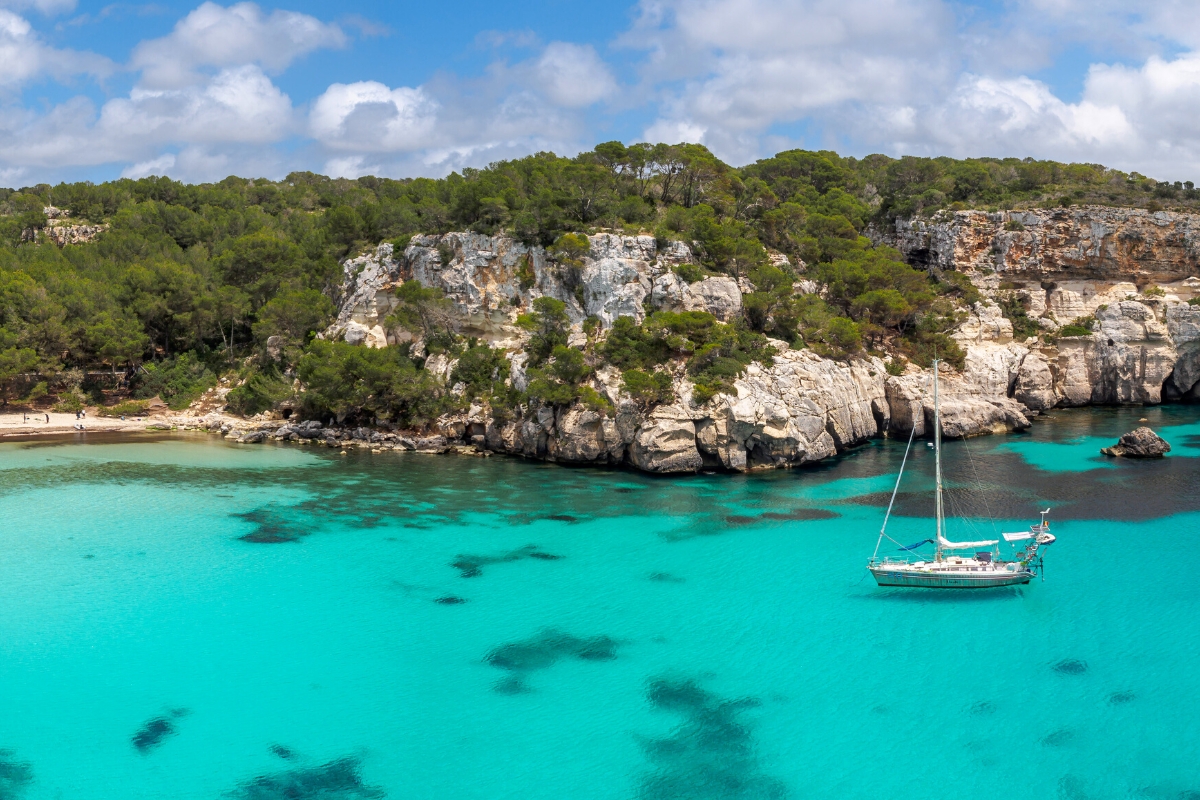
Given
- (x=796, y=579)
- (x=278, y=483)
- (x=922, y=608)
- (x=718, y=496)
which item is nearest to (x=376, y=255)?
(x=278, y=483)

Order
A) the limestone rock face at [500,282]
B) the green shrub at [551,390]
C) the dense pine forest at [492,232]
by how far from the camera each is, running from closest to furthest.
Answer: the green shrub at [551,390], the limestone rock face at [500,282], the dense pine forest at [492,232]

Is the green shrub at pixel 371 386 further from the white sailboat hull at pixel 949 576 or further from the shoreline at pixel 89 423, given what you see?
the white sailboat hull at pixel 949 576

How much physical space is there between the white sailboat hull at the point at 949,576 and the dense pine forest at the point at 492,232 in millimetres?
16706

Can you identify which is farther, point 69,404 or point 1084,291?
point 1084,291

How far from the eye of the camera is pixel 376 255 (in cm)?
5653

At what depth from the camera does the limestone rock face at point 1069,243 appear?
59.0m

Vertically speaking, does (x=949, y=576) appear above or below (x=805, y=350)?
below

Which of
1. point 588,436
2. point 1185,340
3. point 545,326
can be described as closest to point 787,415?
point 588,436

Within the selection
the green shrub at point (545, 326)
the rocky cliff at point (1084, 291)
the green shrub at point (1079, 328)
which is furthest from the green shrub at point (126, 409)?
the green shrub at point (1079, 328)

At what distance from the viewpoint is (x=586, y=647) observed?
71.0ft

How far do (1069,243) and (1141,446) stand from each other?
24.4 m

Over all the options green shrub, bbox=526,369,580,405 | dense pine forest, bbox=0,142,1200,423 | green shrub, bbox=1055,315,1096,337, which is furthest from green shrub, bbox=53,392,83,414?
green shrub, bbox=1055,315,1096,337

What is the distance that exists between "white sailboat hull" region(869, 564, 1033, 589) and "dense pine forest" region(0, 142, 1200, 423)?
658 inches

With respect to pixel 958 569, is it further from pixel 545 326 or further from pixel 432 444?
pixel 432 444
